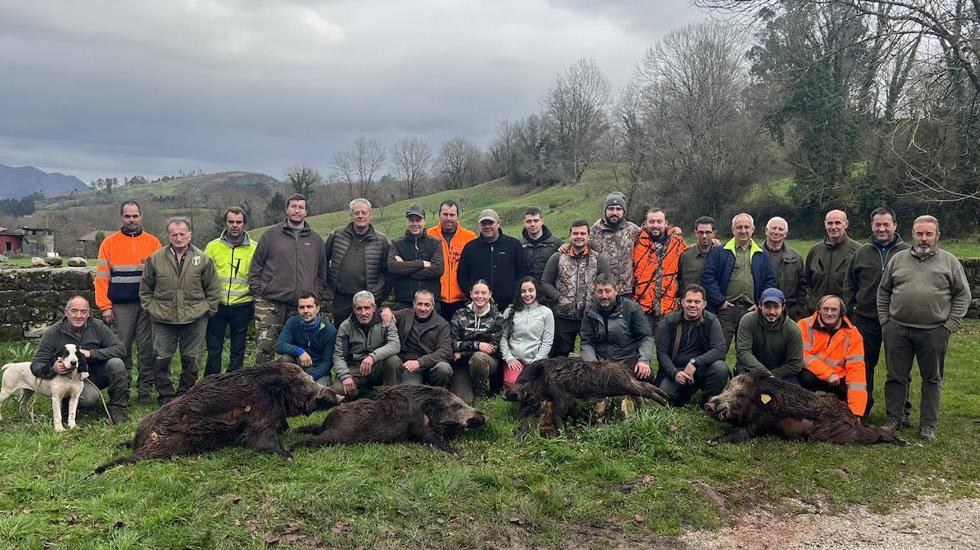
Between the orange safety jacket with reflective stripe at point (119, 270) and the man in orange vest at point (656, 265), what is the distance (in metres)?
5.71

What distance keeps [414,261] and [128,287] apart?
128 inches

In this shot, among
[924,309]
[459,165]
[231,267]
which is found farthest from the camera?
[459,165]

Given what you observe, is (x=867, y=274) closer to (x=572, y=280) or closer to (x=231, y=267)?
(x=572, y=280)

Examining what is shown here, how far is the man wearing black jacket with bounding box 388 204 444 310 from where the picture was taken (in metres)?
7.57

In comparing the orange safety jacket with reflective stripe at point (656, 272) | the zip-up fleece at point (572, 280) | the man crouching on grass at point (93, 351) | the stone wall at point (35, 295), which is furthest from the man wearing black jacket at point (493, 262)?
the stone wall at point (35, 295)

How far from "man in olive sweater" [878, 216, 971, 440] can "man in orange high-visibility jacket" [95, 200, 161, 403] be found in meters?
7.97

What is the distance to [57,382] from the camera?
238 inches

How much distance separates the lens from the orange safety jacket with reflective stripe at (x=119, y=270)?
6.88m

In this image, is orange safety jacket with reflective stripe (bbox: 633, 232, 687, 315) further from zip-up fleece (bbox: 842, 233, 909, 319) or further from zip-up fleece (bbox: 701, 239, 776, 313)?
zip-up fleece (bbox: 842, 233, 909, 319)

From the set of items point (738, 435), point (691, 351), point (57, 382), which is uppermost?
point (691, 351)

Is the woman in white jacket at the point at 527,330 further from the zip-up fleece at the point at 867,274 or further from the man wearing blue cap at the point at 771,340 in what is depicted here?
the zip-up fleece at the point at 867,274

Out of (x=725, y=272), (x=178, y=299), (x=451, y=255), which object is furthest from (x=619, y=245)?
(x=178, y=299)

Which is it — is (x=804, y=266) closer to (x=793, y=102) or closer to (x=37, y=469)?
(x=37, y=469)

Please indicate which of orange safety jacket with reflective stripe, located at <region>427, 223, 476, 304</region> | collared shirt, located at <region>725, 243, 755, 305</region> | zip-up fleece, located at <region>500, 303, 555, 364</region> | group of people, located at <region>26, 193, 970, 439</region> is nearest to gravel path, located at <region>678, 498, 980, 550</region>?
group of people, located at <region>26, 193, 970, 439</region>
